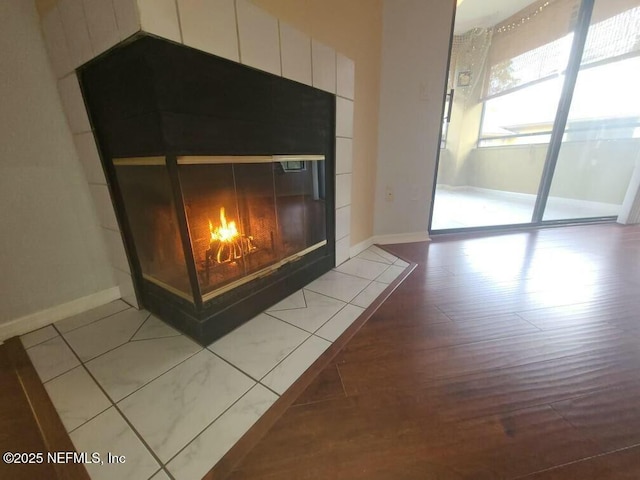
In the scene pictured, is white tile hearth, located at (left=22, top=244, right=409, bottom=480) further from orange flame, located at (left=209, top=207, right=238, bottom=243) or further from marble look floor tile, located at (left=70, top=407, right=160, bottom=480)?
orange flame, located at (left=209, top=207, right=238, bottom=243)

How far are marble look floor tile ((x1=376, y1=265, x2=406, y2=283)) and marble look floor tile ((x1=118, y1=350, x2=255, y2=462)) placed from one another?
99 centimetres

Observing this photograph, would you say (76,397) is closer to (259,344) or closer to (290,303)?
(259,344)

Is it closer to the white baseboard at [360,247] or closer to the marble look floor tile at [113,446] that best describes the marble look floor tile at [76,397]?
the marble look floor tile at [113,446]

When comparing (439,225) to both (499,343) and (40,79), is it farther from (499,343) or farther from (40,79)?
(40,79)

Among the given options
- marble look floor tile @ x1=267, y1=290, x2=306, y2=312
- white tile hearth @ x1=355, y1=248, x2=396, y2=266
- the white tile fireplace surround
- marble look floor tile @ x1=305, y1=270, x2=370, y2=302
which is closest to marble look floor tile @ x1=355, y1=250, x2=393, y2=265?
white tile hearth @ x1=355, y1=248, x2=396, y2=266

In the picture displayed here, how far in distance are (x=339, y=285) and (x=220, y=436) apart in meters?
0.94

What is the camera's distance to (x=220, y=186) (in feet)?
3.14

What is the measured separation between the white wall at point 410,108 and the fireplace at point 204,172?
82cm

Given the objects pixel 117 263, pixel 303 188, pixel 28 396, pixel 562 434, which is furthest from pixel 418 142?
pixel 28 396

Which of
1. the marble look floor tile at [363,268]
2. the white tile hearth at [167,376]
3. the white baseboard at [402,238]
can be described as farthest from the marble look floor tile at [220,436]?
the white baseboard at [402,238]

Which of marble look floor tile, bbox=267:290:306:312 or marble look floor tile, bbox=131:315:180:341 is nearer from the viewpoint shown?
marble look floor tile, bbox=131:315:180:341

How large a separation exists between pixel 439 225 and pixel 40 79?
2866 mm

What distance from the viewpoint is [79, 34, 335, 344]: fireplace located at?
788 millimetres

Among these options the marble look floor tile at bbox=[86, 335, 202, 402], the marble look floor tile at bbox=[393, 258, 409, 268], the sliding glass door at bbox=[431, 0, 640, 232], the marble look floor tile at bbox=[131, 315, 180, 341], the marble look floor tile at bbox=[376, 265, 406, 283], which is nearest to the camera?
the marble look floor tile at bbox=[86, 335, 202, 402]
